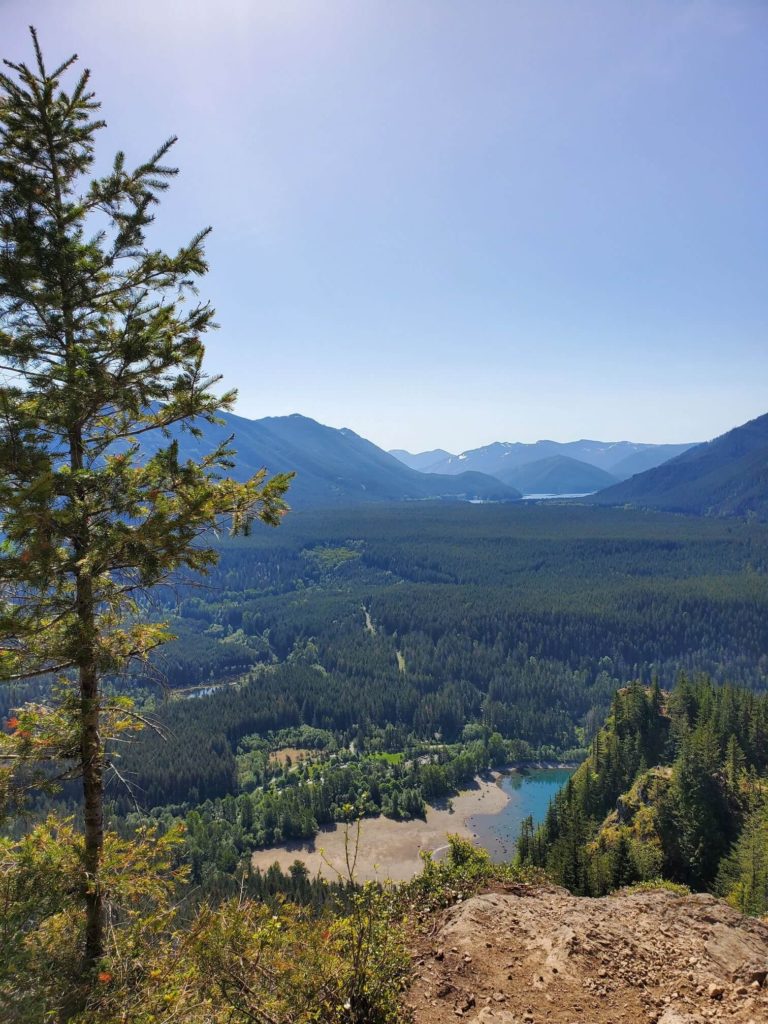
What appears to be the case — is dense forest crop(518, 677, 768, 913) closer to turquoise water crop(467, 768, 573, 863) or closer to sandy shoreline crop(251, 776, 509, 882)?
turquoise water crop(467, 768, 573, 863)

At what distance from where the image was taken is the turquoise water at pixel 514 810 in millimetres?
78812

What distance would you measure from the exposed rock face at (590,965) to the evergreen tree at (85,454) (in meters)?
7.77

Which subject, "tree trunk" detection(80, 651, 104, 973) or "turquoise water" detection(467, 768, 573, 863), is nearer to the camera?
"tree trunk" detection(80, 651, 104, 973)

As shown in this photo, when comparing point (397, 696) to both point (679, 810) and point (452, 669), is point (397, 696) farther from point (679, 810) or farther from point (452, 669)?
point (679, 810)

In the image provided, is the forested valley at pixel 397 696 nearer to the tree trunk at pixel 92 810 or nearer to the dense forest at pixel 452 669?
the dense forest at pixel 452 669

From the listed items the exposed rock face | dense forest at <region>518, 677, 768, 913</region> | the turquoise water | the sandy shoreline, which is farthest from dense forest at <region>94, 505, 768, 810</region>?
the exposed rock face

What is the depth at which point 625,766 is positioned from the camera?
203 ft

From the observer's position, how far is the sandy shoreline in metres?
74.2

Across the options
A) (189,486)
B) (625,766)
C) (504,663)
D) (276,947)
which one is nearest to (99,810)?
(276,947)

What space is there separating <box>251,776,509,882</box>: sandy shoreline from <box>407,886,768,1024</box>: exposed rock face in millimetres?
62900

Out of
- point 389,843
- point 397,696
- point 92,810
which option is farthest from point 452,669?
point 92,810

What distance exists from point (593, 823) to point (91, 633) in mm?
58862

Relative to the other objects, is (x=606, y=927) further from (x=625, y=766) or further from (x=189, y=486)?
(x=625, y=766)

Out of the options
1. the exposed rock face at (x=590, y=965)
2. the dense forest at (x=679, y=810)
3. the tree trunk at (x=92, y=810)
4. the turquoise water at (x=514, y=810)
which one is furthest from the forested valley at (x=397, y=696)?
the tree trunk at (x=92, y=810)
